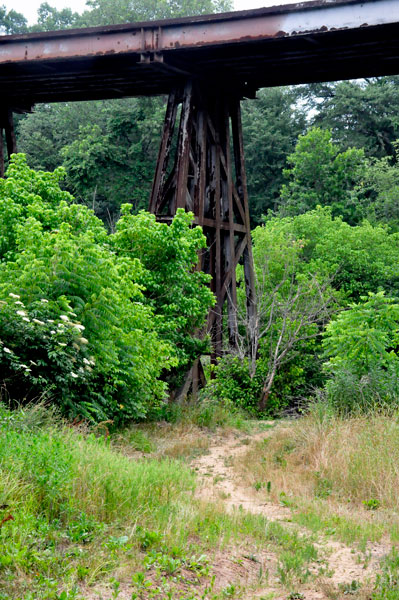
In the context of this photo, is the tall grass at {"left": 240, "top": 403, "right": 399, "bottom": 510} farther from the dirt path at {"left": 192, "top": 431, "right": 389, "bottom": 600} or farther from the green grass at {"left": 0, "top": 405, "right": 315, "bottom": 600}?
the green grass at {"left": 0, "top": 405, "right": 315, "bottom": 600}

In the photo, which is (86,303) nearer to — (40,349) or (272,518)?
(40,349)

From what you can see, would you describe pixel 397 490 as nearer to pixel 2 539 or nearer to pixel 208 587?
pixel 208 587

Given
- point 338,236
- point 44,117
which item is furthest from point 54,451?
point 44,117

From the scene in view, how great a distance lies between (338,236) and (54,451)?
17.9 m

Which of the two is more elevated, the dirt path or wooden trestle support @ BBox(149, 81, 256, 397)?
wooden trestle support @ BBox(149, 81, 256, 397)

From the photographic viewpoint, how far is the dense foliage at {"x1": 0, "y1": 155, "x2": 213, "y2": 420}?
7.16 meters

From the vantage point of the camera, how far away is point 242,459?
870 centimetres

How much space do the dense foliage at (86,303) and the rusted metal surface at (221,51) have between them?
2446mm

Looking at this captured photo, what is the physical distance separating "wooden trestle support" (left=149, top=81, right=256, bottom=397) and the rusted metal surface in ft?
1.83

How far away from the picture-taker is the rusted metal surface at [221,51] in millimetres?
10398

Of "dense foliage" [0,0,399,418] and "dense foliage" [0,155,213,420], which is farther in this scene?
"dense foliage" [0,0,399,418]

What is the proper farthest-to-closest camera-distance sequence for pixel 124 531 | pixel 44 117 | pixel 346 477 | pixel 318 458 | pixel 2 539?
pixel 44 117 < pixel 318 458 < pixel 346 477 < pixel 124 531 < pixel 2 539

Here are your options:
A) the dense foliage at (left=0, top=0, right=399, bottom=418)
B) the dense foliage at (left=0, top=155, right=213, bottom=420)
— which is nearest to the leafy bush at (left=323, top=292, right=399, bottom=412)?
the dense foliage at (left=0, top=0, right=399, bottom=418)

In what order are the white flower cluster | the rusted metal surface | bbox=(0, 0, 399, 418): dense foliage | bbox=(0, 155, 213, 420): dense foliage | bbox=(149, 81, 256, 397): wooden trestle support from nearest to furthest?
1. the white flower cluster
2. bbox=(0, 155, 213, 420): dense foliage
3. bbox=(0, 0, 399, 418): dense foliage
4. the rusted metal surface
5. bbox=(149, 81, 256, 397): wooden trestle support
